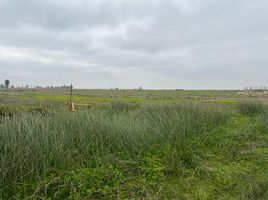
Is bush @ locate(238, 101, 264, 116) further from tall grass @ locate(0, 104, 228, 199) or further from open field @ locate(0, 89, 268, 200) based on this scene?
tall grass @ locate(0, 104, 228, 199)

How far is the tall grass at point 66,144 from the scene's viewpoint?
13.8ft

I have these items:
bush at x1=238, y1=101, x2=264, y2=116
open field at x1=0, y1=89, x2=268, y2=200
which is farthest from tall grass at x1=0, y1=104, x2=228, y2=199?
bush at x1=238, y1=101, x2=264, y2=116

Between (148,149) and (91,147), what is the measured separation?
1.26 m

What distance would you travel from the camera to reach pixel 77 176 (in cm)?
454

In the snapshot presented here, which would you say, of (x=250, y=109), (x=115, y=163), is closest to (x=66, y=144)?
(x=115, y=163)

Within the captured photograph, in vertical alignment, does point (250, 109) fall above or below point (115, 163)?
above

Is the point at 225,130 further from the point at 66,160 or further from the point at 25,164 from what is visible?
the point at 25,164

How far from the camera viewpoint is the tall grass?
13.8 ft

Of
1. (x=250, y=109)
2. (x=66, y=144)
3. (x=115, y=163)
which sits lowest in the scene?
(x=115, y=163)

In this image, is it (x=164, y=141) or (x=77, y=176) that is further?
(x=164, y=141)

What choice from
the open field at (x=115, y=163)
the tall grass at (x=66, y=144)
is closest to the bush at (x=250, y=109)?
the open field at (x=115, y=163)

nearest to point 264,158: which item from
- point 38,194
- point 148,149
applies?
point 148,149

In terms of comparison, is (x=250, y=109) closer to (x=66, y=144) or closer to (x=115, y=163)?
(x=115, y=163)

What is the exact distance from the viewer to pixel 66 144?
209 inches
